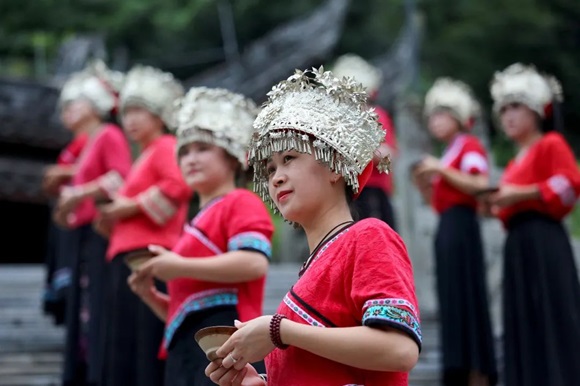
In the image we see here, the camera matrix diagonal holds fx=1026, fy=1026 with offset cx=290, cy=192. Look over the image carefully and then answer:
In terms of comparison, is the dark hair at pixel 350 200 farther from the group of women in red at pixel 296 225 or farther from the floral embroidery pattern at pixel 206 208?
the floral embroidery pattern at pixel 206 208

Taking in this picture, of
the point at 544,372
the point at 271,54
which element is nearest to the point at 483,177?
the point at 544,372

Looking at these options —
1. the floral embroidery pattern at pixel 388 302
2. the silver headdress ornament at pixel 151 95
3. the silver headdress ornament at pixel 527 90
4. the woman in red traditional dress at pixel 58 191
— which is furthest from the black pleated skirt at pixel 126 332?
the floral embroidery pattern at pixel 388 302

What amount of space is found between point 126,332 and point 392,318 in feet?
9.28

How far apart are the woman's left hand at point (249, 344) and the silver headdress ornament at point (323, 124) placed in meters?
0.47

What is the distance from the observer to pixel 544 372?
4.80m

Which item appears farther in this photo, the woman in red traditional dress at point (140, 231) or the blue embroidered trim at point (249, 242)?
the woman in red traditional dress at point (140, 231)

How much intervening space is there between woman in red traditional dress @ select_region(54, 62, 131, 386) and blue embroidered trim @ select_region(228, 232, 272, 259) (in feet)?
6.32

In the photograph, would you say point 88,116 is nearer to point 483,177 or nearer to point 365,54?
point 483,177

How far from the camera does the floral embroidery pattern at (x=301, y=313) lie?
2.44m

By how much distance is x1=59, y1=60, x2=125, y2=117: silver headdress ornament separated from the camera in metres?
6.31

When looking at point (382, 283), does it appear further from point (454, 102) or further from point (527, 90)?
point (454, 102)

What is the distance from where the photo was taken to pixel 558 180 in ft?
15.8

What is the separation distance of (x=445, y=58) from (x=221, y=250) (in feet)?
46.1

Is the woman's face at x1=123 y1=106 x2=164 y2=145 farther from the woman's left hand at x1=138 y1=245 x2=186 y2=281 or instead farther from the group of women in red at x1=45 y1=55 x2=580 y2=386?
the woman's left hand at x1=138 y1=245 x2=186 y2=281
